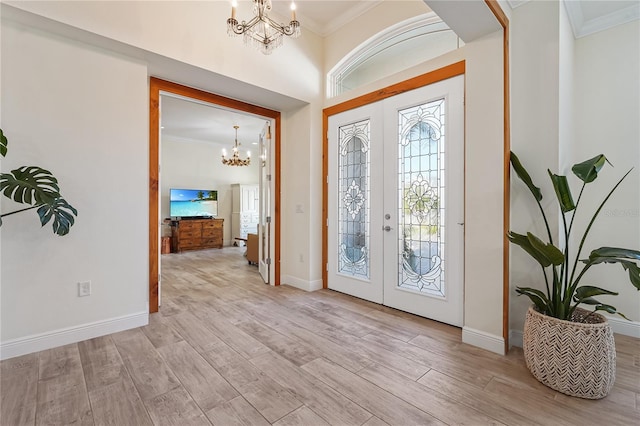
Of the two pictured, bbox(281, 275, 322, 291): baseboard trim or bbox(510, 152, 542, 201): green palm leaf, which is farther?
bbox(281, 275, 322, 291): baseboard trim

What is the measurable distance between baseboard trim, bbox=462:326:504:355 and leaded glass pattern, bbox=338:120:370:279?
1.31 m

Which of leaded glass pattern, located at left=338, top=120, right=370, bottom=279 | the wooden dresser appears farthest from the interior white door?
the wooden dresser

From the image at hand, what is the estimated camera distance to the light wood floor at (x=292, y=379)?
1.56m

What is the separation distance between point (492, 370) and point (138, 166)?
11.2ft

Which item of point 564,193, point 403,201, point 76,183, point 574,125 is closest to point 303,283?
point 403,201

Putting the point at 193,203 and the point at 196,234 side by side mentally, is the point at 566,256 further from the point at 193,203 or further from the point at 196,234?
the point at 193,203

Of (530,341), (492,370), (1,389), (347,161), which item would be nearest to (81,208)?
(1,389)

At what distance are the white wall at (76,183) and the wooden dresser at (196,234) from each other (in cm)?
510

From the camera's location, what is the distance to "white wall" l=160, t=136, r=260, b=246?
788cm

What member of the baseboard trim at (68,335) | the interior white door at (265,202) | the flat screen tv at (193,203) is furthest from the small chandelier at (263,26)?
the flat screen tv at (193,203)

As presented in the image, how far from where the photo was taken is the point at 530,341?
1916mm

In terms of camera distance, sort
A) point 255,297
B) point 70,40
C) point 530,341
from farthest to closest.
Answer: point 255,297 < point 70,40 < point 530,341

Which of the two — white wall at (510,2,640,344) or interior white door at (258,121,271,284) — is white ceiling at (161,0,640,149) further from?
interior white door at (258,121,271,284)

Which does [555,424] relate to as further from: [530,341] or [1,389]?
[1,389]
